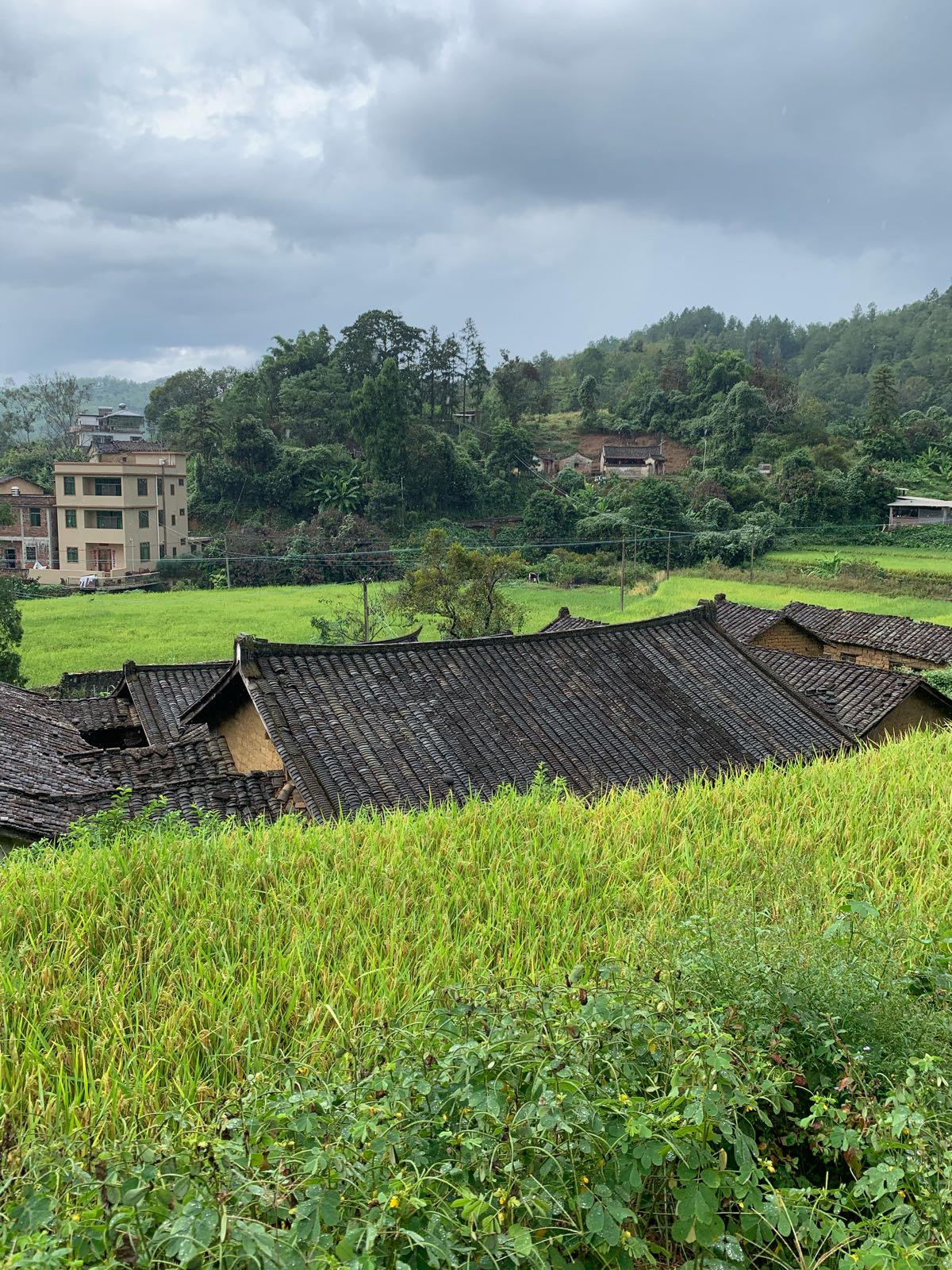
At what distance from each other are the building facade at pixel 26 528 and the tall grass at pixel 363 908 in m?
44.5

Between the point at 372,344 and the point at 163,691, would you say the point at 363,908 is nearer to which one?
the point at 163,691

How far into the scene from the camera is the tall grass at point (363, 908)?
99.0 inches

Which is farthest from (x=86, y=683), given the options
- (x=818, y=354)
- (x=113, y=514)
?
(x=818, y=354)

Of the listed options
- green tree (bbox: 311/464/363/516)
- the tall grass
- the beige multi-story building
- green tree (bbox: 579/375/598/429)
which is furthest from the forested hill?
the tall grass

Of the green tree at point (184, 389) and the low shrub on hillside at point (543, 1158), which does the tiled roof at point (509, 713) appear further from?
the green tree at point (184, 389)

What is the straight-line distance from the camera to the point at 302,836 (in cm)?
436

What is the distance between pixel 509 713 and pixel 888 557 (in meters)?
34.5

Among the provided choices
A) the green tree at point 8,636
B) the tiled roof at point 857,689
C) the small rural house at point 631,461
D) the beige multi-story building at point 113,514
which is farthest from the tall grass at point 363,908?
the small rural house at point 631,461

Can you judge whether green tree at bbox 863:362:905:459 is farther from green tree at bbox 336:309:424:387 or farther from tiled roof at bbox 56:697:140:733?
tiled roof at bbox 56:697:140:733

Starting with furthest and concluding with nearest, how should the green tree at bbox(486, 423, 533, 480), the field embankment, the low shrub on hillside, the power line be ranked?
the green tree at bbox(486, 423, 533, 480)
the power line
the field embankment
the low shrub on hillside

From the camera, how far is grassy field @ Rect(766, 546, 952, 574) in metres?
38.0

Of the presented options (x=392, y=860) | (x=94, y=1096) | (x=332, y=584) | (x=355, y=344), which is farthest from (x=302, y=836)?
(x=355, y=344)

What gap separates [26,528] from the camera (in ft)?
152

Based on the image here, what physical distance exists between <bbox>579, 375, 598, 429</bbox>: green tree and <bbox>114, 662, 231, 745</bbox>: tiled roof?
54747 millimetres
